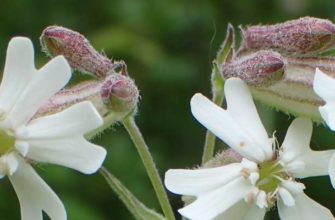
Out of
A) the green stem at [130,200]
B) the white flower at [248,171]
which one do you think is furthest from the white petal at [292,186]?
the green stem at [130,200]

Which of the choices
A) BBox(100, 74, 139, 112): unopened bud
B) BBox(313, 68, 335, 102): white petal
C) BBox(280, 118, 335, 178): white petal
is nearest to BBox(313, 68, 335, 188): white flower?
BBox(313, 68, 335, 102): white petal

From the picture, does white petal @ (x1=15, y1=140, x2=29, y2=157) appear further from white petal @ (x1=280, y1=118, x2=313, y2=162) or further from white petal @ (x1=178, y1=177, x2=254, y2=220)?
white petal @ (x1=280, y1=118, x2=313, y2=162)

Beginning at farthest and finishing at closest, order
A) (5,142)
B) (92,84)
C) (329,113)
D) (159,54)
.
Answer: (159,54)
(92,84)
(5,142)
(329,113)

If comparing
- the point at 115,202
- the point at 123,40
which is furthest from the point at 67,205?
the point at 123,40

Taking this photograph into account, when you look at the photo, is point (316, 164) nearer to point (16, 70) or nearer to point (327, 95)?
point (327, 95)

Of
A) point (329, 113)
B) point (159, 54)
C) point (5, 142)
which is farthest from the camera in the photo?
point (159, 54)

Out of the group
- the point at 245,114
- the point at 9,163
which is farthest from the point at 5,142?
the point at 245,114
